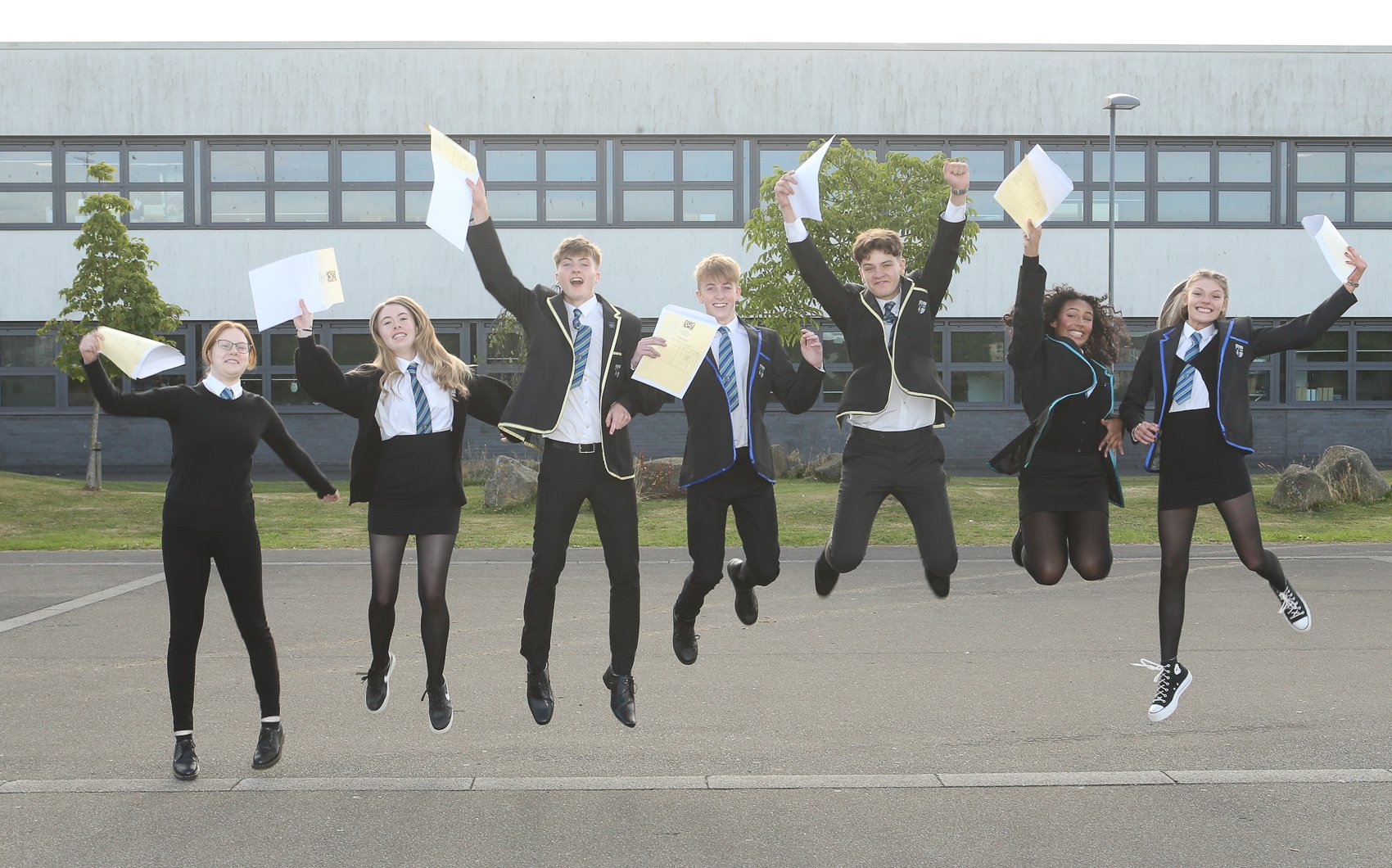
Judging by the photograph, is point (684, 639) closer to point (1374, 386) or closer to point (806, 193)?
point (806, 193)

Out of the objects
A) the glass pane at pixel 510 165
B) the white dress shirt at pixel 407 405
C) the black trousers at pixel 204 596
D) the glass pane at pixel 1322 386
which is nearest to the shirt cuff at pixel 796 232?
the white dress shirt at pixel 407 405

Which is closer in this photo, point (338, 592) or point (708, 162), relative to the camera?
point (338, 592)

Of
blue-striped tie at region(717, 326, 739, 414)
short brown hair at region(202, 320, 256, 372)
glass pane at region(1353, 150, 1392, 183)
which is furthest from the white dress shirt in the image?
glass pane at region(1353, 150, 1392, 183)

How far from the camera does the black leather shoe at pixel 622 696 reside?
6.00 meters

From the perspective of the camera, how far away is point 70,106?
28734 mm

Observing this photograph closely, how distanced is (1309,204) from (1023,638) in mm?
24142

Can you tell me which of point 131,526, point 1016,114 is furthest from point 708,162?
point 131,526

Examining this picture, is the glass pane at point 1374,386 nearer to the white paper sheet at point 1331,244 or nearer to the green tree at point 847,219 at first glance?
the green tree at point 847,219

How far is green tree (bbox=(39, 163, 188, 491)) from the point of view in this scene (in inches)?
879

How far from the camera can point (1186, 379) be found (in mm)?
6320

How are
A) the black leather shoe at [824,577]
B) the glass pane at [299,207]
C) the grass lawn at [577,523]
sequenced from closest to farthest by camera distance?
the black leather shoe at [824,577], the grass lawn at [577,523], the glass pane at [299,207]

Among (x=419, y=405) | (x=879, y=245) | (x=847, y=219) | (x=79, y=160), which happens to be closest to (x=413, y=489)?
(x=419, y=405)

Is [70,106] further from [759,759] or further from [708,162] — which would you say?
[759,759]

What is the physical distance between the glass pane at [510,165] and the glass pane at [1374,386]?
19.5 m
